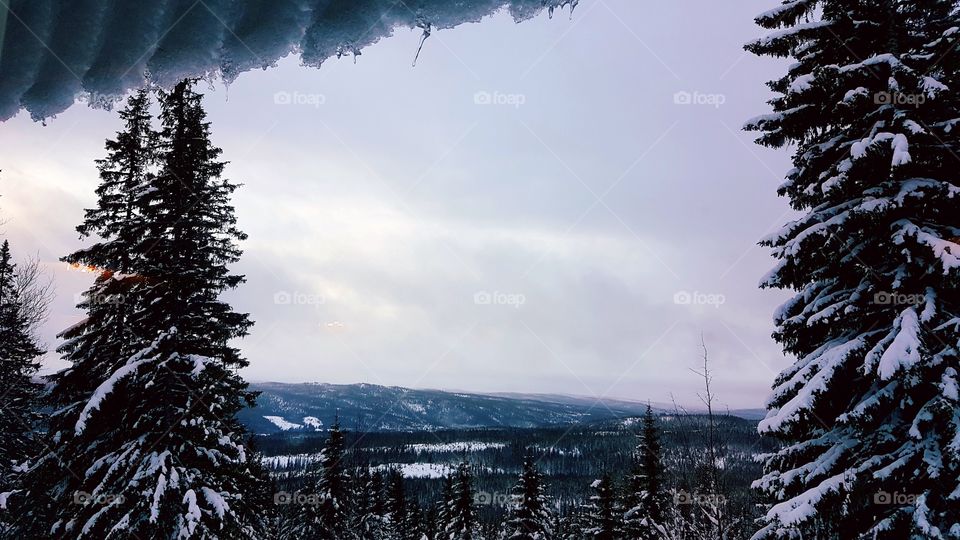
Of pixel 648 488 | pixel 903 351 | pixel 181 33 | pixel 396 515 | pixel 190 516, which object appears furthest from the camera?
pixel 396 515

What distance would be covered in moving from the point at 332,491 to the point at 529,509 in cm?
1136

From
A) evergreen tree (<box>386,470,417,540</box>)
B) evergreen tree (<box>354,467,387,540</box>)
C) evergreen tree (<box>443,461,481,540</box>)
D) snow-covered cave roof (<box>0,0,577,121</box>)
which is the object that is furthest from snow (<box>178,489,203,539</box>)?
evergreen tree (<box>354,467,387,540</box>)

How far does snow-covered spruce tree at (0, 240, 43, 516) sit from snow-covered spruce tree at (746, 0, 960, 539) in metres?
21.2

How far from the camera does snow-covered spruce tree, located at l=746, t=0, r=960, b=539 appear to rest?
20.8 feet

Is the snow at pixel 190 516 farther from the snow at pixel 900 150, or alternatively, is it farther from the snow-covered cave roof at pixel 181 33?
the snow at pixel 900 150

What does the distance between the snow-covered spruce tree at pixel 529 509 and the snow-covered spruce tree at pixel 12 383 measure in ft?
A: 68.0

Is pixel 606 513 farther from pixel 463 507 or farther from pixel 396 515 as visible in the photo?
pixel 396 515

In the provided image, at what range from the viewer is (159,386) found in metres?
11.2

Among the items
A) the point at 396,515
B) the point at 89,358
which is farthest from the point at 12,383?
the point at 396,515

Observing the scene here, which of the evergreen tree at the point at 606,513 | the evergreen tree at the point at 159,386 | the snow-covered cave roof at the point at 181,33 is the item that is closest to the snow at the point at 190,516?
the evergreen tree at the point at 159,386

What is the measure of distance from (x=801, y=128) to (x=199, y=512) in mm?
12416

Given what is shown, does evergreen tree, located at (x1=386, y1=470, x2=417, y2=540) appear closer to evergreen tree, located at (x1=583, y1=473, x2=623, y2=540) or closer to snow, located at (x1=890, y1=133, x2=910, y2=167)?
evergreen tree, located at (x1=583, y1=473, x2=623, y2=540)

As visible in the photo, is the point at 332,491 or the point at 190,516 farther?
the point at 332,491

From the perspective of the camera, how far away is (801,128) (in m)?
8.44
